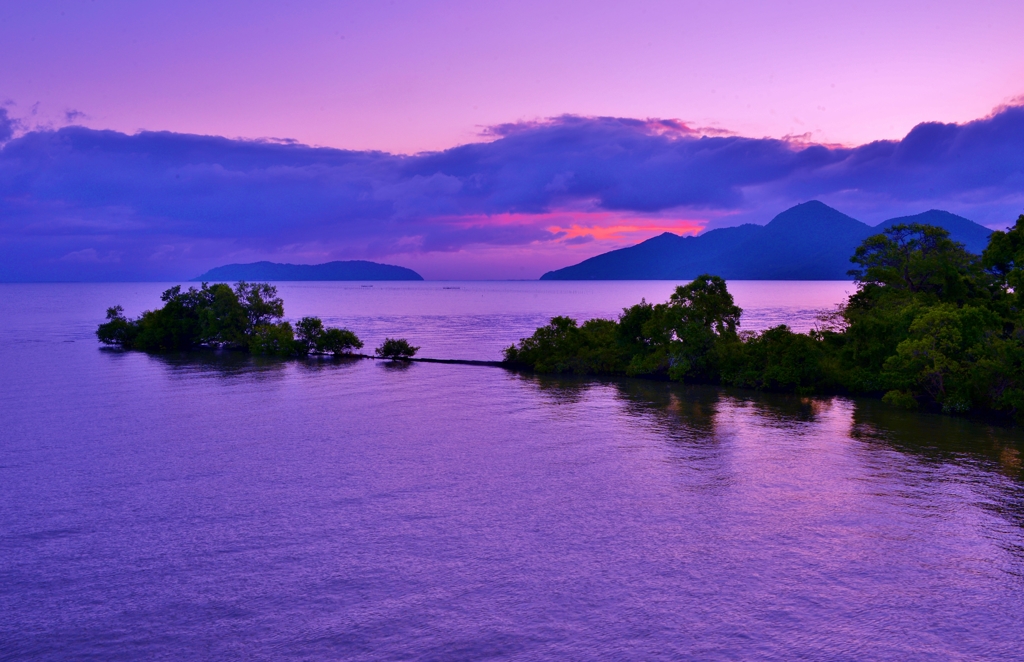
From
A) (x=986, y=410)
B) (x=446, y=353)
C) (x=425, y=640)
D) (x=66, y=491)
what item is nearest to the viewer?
(x=425, y=640)

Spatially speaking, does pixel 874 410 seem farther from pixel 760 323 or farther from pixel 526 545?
pixel 760 323

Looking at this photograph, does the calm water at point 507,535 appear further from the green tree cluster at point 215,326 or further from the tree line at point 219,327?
A: the green tree cluster at point 215,326

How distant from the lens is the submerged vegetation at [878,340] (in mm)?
54844

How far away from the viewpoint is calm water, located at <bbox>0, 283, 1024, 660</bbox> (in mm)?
20641

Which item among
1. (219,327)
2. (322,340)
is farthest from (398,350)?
(219,327)

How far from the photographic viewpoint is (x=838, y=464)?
39.8 metres

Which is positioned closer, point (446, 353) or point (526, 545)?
point (526, 545)

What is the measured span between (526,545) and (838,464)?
22.7 m

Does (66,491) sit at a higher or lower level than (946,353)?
lower

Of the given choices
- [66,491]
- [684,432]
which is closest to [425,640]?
[66,491]

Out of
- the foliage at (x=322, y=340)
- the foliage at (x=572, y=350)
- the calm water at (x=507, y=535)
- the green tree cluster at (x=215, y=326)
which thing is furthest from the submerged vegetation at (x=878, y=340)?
the green tree cluster at (x=215, y=326)

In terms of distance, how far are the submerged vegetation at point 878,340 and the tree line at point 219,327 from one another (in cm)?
3994

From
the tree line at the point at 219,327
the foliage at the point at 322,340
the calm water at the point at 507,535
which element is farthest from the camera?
the tree line at the point at 219,327

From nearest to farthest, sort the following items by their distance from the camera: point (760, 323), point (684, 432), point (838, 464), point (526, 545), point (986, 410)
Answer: point (526, 545) < point (838, 464) < point (684, 432) < point (986, 410) < point (760, 323)
